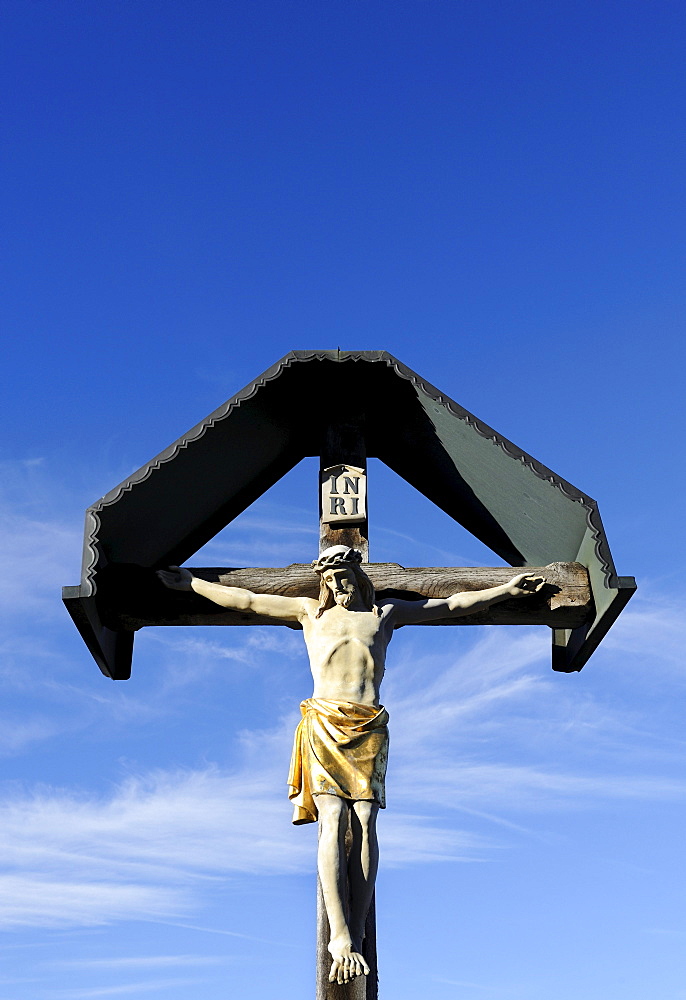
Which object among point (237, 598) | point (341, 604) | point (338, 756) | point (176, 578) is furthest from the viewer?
point (176, 578)

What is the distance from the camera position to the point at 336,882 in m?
5.55

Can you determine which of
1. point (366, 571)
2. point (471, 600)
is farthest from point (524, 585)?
point (366, 571)

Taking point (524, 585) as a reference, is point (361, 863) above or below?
below

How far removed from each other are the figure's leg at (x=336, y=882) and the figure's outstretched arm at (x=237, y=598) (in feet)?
3.54

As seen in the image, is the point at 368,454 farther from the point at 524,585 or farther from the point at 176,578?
the point at 176,578

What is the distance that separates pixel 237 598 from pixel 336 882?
160cm

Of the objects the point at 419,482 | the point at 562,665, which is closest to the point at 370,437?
the point at 419,482

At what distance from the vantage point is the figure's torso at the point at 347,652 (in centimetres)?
603

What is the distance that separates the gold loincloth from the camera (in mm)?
5746

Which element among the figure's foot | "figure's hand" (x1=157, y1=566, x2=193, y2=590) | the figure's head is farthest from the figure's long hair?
the figure's foot

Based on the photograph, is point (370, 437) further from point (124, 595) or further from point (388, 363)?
point (124, 595)

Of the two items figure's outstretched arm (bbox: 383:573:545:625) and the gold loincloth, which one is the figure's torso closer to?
the gold loincloth

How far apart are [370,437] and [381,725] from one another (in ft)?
6.55

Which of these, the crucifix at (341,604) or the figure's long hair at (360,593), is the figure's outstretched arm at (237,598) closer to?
the crucifix at (341,604)
